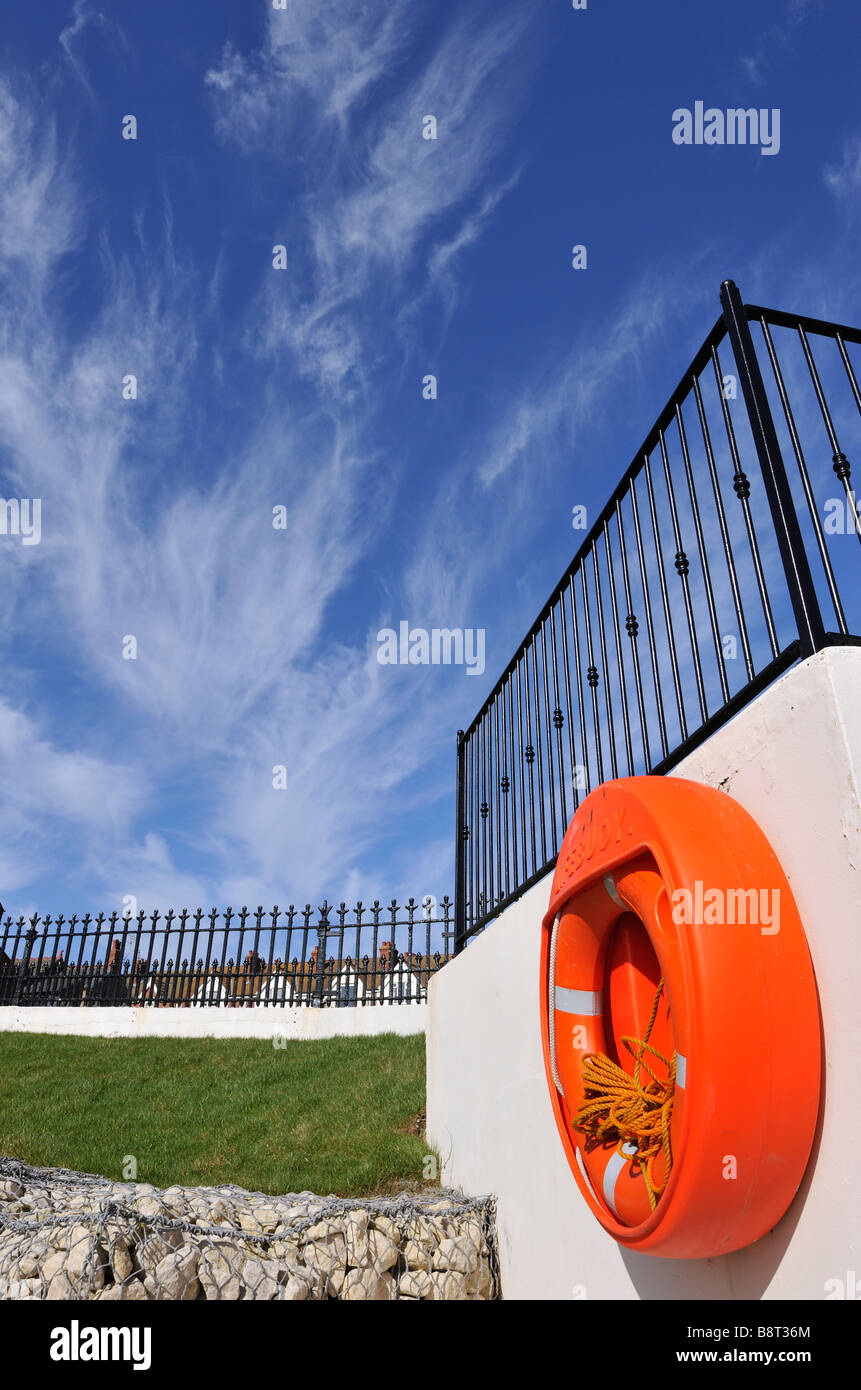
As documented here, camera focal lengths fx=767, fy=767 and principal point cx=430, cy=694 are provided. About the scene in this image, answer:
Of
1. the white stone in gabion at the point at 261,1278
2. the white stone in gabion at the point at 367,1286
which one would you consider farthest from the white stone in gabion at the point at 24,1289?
the white stone in gabion at the point at 367,1286

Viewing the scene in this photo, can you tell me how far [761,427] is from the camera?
78.2 inches

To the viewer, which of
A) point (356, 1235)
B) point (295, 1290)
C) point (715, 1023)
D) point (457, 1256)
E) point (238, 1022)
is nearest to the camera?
point (715, 1023)

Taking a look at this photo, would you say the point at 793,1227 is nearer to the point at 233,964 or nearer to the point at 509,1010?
the point at 509,1010

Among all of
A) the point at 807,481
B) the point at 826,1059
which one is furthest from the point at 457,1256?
the point at 807,481

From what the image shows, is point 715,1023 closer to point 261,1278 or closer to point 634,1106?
point 634,1106

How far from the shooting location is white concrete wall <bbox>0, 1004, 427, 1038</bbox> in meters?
9.55

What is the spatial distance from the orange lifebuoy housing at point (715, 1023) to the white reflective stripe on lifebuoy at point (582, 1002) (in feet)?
0.65

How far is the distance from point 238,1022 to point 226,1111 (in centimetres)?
444

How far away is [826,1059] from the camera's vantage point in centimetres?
140

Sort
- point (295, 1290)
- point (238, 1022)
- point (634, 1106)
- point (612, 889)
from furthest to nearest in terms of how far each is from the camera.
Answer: point (238, 1022), point (295, 1290), point (612, 889), point (634, 1106)

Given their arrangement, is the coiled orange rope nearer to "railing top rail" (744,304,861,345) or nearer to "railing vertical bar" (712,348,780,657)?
"railing vertical bar" (712,348,780,657)

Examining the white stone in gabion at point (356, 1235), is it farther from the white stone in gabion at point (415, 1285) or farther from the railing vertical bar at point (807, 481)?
the railing vertical bar at point (807, 481)

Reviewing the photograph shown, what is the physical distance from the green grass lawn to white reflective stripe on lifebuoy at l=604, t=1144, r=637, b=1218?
2.66 metres
